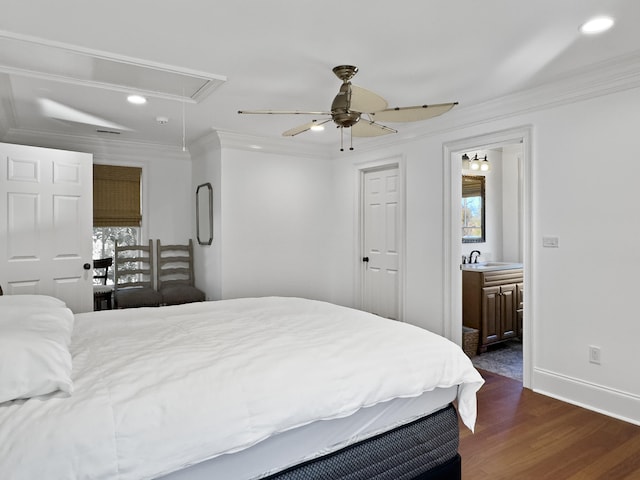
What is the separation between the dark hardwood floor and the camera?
7.24ft

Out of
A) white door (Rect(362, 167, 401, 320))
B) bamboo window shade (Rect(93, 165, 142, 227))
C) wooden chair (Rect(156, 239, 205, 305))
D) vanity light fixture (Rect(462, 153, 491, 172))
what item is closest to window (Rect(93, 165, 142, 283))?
bamboo window shade (Rect(93, 165, 142, 227))

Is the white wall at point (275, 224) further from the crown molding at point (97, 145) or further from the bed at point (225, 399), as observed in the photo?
the bed at point (225, 399)

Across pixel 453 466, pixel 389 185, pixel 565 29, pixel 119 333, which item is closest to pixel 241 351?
pixel 119 333

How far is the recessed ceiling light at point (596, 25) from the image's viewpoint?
219 cm

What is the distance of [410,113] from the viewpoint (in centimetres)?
251

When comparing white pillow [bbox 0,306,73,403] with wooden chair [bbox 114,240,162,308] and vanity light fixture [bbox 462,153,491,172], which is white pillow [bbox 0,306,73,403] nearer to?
wooden chair [bbox 114,240,162,308]

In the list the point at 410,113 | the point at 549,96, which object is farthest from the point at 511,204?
the point at 410,113

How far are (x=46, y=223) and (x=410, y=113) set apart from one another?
11.6ft

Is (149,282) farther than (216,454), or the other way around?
(149,282)

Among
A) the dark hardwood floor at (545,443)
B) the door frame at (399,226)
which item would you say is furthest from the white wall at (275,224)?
the dark hardwood floor at (545,443)

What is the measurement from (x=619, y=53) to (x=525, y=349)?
2.19 m

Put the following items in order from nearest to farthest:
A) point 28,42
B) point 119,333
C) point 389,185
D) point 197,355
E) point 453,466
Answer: point 197,355, point 453,466, point 119,333, point 28,42, point 389,185

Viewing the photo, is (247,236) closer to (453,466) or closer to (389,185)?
(389,185)

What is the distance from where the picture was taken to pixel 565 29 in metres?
2.29
